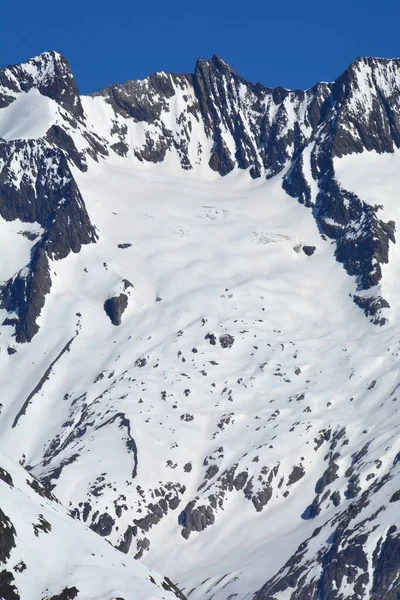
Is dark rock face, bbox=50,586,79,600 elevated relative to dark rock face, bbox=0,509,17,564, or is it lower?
lower

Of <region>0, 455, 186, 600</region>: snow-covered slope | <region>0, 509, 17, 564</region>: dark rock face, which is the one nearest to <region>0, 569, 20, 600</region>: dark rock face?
<region>0, 455, 186, 600</region>: snow-covered slope

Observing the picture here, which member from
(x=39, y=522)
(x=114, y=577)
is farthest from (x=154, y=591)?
(x=39, y=522)

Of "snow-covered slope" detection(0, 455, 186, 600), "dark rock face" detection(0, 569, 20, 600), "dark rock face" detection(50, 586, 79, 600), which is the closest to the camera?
"dark rock face" detection(0, 569, 20, 600)

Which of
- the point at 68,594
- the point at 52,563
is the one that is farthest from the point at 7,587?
the point at 52,563

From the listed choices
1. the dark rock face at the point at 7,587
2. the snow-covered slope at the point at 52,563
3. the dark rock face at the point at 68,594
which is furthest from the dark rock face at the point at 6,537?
the dark rock face at the point at 68,594

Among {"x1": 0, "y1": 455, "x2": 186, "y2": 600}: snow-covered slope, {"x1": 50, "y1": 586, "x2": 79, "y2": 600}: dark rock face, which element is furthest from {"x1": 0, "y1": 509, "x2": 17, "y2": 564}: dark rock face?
{"x1": 50, "y1": 586, "x2": 79, "y2": 600}: dark rock face

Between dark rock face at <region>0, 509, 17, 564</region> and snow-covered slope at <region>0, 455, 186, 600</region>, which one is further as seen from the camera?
snow-covered slope at <region>0, 455, 186, 600</region>

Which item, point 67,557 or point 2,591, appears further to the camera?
point 67,557

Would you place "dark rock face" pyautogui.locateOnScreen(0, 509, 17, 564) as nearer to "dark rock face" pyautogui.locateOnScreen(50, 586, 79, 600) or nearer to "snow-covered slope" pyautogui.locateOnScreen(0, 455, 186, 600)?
"snow-covered slope" pyautogui.locateOnScreen(0, 455, 186, 600)

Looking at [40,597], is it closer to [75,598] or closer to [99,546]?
[75,598]

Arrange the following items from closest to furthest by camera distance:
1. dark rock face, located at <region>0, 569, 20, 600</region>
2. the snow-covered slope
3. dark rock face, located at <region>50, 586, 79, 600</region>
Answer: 1. dark rock face, located at <region>0, 569, 20, 600</region>
2. dark rock face, located at <region>50, 586, 79, 600</region>
3. the snow-covered slope

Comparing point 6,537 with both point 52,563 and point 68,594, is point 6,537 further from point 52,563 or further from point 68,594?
point 68,594
